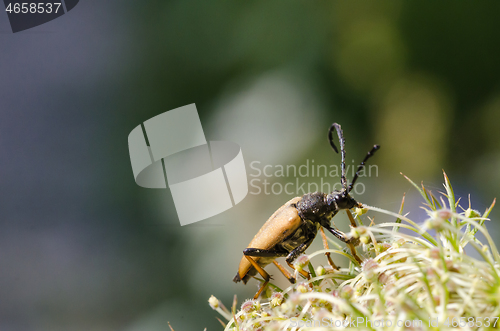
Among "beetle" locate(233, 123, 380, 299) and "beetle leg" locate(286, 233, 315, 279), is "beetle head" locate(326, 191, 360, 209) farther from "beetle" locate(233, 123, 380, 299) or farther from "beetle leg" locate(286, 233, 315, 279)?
"beetle leg" locate(286, 233, 315, 279)

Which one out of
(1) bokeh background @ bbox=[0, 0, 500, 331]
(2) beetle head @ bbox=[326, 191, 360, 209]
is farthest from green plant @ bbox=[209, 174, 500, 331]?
(1) bokeh background @ bbox=[0, 0, 500, 331]

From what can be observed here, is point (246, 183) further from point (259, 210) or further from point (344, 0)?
point (344, 0)

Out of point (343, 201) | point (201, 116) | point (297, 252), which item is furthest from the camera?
point (201, 116)

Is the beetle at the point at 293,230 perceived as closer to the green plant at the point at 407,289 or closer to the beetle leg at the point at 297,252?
the beetle leg at the point at 297,252

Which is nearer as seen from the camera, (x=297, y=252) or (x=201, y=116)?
(x=297, y=252)

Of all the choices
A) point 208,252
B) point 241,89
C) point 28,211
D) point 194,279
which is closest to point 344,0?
point 241,89

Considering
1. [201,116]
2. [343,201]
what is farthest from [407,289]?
[201,116]

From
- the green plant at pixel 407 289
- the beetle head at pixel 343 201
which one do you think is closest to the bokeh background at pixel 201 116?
the beetle head at pixel 343 201

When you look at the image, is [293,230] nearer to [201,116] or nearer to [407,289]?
[407,289]
